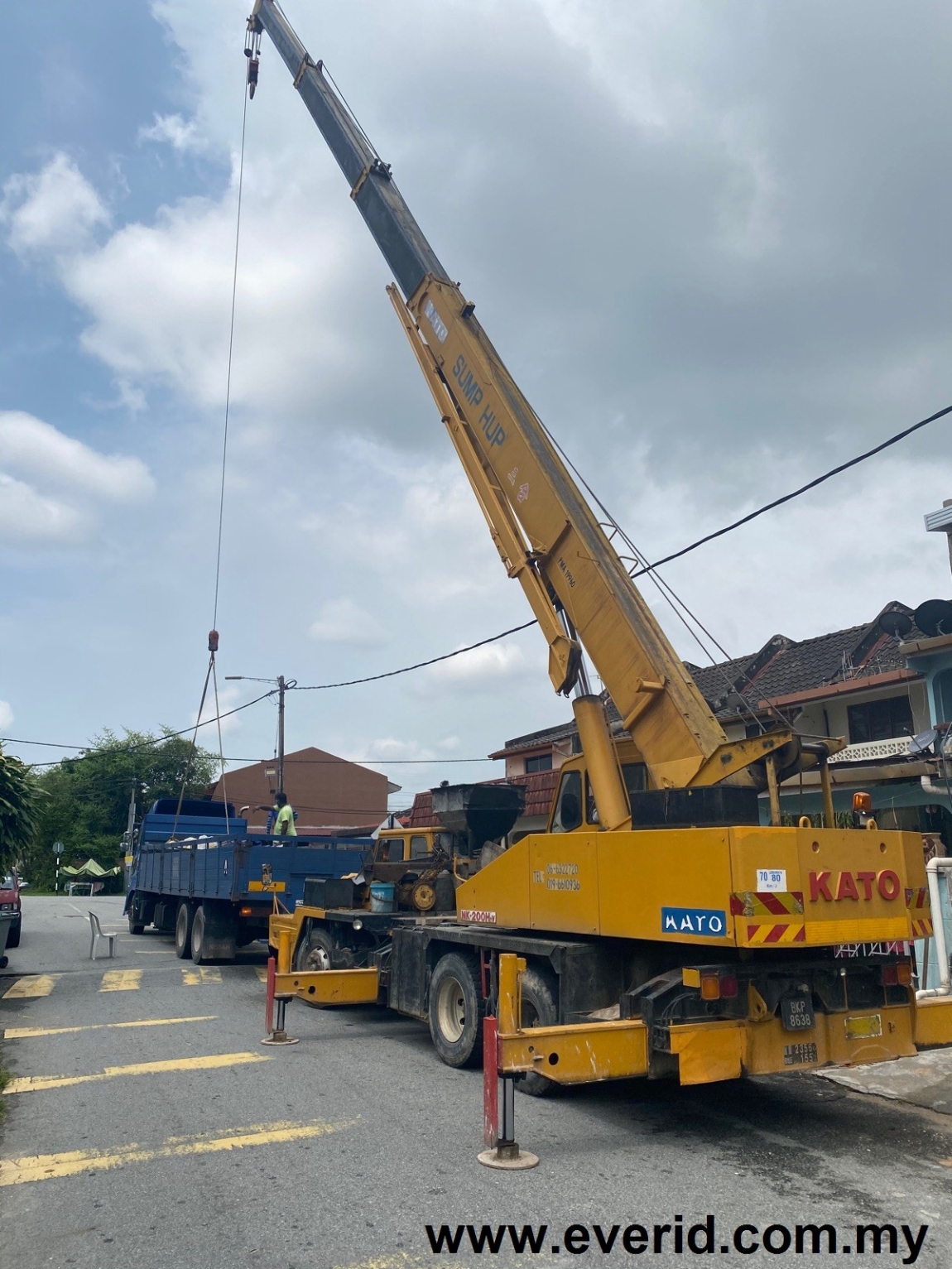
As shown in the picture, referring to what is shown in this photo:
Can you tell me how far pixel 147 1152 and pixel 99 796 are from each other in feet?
192

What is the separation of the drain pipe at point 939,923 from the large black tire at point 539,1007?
12.0 feet

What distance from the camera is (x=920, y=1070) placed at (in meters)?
7.85

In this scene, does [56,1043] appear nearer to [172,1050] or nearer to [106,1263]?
[172,1050]

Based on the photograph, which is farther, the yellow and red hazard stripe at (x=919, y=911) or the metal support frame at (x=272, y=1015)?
the metal support frame at (x=272, y=1015)

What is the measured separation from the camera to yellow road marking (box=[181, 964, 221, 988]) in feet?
43.9

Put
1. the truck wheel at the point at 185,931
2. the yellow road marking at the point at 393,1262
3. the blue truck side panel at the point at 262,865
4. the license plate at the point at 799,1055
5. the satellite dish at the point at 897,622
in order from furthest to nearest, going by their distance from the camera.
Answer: the truck wheel at the point at 185,931 → the satellite dish at the point at 897,622 → the blue truck side panel at the point at 262,865 → the license plate at the point at 799,1055 → the yellow road marking at the point at 393,1262

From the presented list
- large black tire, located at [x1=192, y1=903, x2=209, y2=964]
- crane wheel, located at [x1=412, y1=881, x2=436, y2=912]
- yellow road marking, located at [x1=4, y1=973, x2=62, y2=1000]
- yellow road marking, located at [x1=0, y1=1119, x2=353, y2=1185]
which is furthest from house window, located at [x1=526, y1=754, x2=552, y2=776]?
yellow road marking, located at [x1=0, y1=1119, x2=353, y2=1185]

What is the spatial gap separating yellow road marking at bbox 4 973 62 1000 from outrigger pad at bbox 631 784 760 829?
9494 millimetres

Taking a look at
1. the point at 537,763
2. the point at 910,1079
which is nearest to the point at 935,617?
the point at 910,1079

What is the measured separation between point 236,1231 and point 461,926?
4475 mm

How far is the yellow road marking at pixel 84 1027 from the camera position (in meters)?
9.62

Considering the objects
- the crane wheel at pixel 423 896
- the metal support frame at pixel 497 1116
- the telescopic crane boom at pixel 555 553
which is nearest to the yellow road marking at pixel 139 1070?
the crane wheel at pixel 423 896

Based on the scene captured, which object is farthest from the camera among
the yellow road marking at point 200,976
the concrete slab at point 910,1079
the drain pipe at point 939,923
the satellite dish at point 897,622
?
the satellite dish at point 897,622

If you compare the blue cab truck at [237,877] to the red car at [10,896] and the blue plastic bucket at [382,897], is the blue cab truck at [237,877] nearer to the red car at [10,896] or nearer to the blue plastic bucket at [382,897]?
the red car at [10,896]
